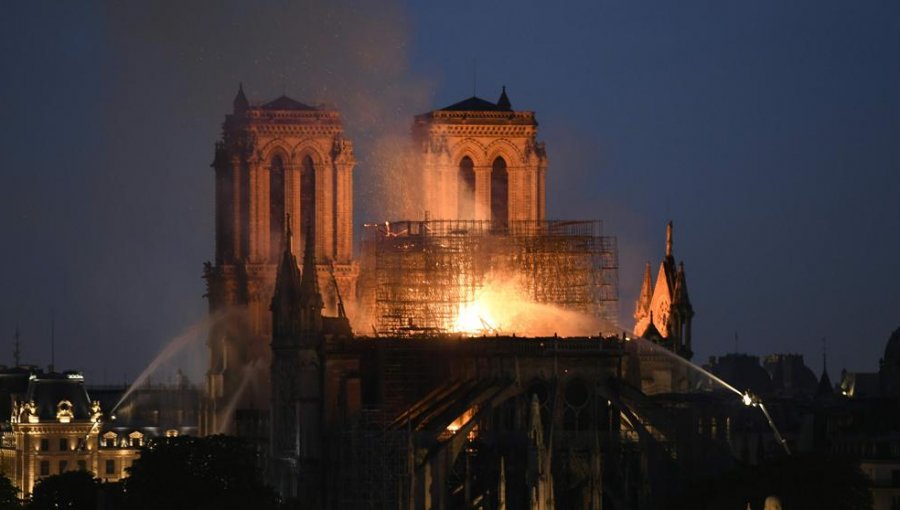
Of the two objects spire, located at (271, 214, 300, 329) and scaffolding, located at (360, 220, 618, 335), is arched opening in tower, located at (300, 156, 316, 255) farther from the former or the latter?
spire, located at (271, 214, 300, 329)

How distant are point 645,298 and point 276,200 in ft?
60.8

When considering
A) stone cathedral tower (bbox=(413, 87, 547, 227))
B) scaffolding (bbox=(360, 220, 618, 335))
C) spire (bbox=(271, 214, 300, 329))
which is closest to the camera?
spire (bbox=(271, 214, 300, 329))

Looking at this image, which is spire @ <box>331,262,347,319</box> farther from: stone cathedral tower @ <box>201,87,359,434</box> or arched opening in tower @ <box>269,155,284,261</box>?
arched opening in tower @ <box>269,155,284,261</box>

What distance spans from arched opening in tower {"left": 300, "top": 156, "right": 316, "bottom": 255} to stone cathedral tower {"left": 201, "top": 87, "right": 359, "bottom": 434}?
5 cm

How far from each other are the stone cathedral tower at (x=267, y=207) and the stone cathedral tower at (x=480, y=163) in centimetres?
768

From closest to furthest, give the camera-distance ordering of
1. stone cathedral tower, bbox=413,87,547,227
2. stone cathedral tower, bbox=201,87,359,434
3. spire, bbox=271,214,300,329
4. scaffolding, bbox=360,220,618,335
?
spire, bbox=271,214,300,329
scaffolding, bbox=360,220,618,335
stone cathedral tower, bbox=413,87,547,227
stone cathedral tower, bbox=201,87,359,434

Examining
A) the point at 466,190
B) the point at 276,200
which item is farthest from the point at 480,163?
the point at 276,200

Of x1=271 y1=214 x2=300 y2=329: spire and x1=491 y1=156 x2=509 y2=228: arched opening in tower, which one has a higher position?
x1=491 y1=156 x2=509 y2=228: arched opening in tower

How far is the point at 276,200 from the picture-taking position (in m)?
169

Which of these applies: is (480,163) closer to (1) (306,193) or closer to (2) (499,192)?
(2) (499,192)

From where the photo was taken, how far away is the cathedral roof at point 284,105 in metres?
168

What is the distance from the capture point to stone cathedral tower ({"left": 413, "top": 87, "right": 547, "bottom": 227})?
160500mm

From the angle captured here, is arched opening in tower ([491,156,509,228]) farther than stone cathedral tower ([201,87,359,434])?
No

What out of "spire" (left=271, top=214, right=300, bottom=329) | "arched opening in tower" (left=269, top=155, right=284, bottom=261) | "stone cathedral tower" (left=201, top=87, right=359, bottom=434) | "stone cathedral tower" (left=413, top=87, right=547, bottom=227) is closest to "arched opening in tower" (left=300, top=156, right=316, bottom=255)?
"stone cathedral tower" (left=201, top=87, right=359, bottom=434)
